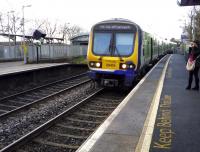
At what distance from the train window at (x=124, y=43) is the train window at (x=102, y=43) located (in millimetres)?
373

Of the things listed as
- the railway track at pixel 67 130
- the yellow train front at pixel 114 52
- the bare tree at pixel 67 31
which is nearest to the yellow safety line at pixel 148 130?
the railway track at pixel 67 130

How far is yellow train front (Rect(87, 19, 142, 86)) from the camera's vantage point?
540 inches

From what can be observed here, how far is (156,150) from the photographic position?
18.5 ft

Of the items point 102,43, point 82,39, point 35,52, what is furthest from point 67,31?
point 102,43

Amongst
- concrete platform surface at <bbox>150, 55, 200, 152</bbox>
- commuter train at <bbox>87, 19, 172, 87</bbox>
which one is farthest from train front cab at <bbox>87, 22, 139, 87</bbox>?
concrete platform surface at <bbox>150, 55, 200, 152</bbox>

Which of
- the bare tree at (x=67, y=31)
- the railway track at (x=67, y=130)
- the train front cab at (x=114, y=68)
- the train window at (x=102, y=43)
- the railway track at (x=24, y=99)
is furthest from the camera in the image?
the bare tree at (x=67, y=31)

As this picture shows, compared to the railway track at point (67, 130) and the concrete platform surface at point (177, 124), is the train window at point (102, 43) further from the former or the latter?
the concrete platform surface at point (177, 124)

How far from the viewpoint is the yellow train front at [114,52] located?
13.7 metres

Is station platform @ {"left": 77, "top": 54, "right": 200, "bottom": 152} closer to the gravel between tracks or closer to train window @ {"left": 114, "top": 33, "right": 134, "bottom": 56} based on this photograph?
the gravel between tracks

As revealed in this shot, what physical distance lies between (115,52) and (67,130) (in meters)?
5.94

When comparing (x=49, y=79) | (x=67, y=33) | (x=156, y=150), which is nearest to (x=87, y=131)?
(x=156, y=150)

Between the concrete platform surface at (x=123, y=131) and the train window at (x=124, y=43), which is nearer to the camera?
the concrete platform surface at (x=123, y=131)

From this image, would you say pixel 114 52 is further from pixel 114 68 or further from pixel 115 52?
pixel 114 68

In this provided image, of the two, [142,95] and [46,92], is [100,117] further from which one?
[46,92]
